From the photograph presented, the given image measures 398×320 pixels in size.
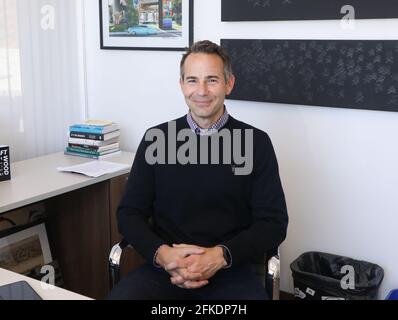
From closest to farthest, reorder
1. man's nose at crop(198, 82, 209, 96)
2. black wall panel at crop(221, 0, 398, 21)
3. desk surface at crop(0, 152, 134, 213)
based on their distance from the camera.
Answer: man's nose at crop(198, 82, 209, 96) < desk surface at crop(0, 152, 134, 213) < black wall panel at crop(221, 0, 398, 21)

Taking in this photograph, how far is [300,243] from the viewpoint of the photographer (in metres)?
2.57

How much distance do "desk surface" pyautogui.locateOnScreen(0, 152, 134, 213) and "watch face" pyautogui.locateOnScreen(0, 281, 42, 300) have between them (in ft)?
1.98

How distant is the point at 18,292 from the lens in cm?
133

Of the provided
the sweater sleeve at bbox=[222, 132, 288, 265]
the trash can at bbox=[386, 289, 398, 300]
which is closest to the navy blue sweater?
the sweater sleeve at bbox=[222, 132, 288, 265]

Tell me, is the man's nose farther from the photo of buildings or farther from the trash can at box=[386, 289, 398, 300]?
the trash can at box=[386, 289, 398, 300]

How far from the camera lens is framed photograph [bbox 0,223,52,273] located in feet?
8.68

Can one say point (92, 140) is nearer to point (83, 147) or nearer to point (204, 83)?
point (83, 147)

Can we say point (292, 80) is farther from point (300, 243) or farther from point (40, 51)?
point (40, 51)

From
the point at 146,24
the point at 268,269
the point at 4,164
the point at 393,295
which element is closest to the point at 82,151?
the point at 4,164

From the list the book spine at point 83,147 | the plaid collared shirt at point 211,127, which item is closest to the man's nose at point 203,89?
the plaid collared shirt at point 211,127

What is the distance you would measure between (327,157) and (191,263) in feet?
3.40

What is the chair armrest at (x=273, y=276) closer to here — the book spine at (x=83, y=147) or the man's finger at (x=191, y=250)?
the man's finger at (x=191, y=250)

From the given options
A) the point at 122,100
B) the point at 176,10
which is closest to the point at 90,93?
the point at 122,100

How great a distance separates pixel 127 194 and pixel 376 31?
1.32 meters
